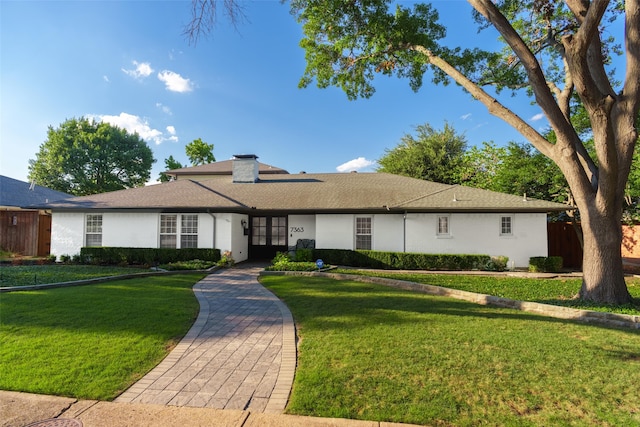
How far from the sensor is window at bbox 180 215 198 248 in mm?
14938

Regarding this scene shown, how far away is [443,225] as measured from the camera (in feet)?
47.7

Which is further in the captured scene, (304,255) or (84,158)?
(84,158)

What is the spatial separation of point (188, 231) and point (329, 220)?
6.80m

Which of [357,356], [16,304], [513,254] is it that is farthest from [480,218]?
[16,304]

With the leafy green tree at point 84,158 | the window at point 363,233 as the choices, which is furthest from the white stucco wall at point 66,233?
the leafy green tree at point 84,158

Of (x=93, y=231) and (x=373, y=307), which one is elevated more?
(x=93, y=231)

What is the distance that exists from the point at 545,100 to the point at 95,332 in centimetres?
1060

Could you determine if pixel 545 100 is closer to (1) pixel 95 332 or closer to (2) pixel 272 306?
(2) pixel 272 306

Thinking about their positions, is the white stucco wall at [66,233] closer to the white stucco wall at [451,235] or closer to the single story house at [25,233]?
the single story house at [25,233]

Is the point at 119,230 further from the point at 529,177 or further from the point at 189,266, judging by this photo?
the point at 529,177

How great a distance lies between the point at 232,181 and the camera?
65.5 ft

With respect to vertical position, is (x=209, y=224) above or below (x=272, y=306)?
above

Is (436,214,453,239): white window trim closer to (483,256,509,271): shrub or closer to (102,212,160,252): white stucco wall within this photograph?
(483,256,509,271): shrub

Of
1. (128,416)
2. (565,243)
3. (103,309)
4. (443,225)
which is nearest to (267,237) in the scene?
(443,225)
